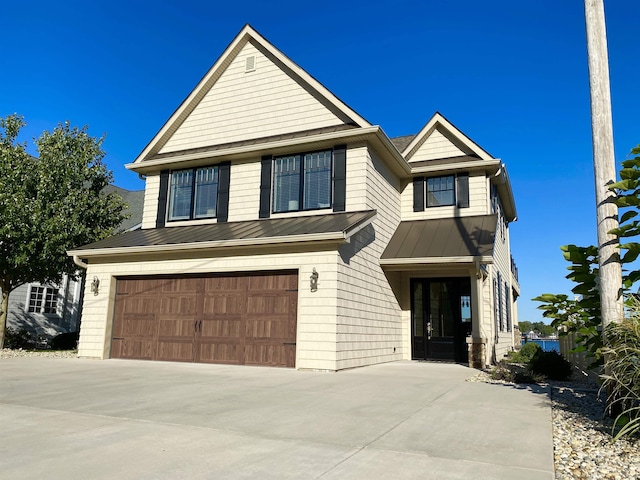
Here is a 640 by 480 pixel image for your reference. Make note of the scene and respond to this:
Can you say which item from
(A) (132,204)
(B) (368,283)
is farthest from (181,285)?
(A) (132,204)

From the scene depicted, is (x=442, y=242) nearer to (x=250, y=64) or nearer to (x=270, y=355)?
(x=270, y=355)

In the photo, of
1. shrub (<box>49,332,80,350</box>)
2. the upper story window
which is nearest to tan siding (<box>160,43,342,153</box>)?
the upper story window

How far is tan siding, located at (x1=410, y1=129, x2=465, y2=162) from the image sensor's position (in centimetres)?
1597

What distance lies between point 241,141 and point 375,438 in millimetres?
11325

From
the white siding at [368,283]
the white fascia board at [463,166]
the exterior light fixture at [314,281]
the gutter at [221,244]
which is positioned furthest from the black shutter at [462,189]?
the exterior light fixture at [314,281]

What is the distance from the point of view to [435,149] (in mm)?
16219

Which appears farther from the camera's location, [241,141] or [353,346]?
[241,141]

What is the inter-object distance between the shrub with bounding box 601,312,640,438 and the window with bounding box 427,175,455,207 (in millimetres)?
10181

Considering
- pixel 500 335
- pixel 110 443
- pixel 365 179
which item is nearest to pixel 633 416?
pixel 110 443

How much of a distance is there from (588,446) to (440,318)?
999cm

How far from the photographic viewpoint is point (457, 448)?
4.61 metres

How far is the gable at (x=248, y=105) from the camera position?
13.9 metres

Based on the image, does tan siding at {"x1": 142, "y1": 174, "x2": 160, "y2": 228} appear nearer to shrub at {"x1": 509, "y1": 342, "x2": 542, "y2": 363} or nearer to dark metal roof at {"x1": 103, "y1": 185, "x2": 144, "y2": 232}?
dark metal roof at {"x1": 103, "y1": 185, "x2": 144, "y2": 232}

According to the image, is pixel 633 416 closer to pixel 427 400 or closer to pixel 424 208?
pixel 427 400
